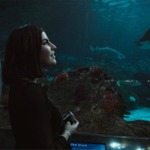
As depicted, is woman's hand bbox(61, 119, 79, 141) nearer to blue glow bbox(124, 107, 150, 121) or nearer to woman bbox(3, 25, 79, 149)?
woman bbox(3, 25, 79, 149)

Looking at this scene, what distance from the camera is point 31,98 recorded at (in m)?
1.34

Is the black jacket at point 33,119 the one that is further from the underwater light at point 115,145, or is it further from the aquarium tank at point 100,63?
the aquarium tank at point 100,63

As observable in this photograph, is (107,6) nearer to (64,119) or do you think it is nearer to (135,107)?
(135,107)

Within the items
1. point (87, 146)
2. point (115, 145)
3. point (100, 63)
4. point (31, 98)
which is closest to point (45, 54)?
point (31, 98)

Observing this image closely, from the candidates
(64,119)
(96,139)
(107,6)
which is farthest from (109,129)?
(64,119)

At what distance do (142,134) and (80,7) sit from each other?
56.6 inches

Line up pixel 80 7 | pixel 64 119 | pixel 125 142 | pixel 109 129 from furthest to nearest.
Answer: pixel 80 7
pixel 109 129
pixel 125 142
pixel 64 119

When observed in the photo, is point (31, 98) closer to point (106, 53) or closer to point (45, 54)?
point (45, 54)

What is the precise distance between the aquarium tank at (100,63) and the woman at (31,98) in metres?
1.65

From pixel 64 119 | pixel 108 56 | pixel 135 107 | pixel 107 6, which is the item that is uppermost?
pixel 107 6

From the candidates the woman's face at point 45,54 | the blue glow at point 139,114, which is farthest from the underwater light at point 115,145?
the woman's face at point 45,54

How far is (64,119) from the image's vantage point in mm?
1546

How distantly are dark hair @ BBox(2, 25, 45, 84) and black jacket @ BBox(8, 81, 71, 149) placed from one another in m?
0.06

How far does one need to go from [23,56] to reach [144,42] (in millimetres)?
1914
